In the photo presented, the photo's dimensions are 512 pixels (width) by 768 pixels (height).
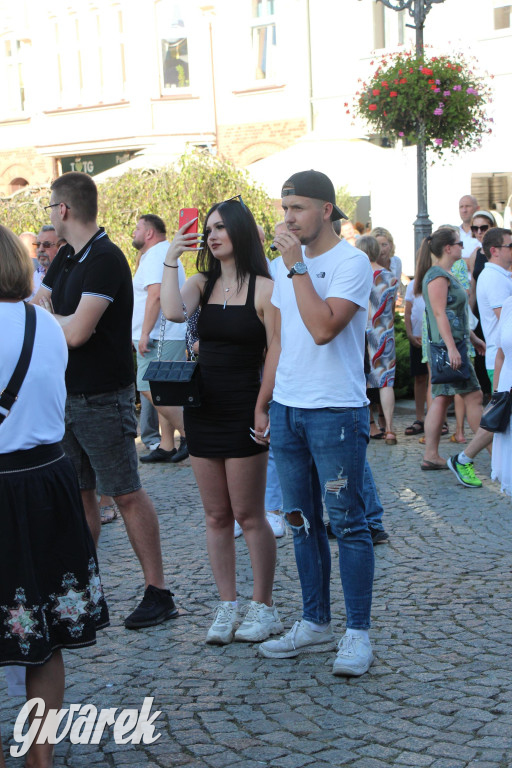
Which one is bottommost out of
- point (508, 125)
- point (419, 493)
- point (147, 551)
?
point (419, 493)

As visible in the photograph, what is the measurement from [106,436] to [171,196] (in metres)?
10.9

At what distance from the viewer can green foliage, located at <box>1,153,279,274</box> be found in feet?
49.5

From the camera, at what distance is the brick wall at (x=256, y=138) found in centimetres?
2275

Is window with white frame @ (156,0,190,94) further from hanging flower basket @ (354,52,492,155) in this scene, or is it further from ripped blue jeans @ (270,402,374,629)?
ripped blue jeans @ (270,402,374,629)

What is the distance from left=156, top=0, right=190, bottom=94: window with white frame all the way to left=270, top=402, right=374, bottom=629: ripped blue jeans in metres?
22.6

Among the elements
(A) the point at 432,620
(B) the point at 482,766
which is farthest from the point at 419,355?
(B) the point at 482,766

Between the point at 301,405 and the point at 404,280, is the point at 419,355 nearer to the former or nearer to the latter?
the point at 301,405

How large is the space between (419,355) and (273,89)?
1481 centimetres

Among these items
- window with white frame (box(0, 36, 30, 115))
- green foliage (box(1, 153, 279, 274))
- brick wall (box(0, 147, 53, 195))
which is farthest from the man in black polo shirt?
window with white frame (box(0, 36, 30, 115))

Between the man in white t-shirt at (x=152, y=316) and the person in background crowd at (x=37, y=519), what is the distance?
16.0 feet

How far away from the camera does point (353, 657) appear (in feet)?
13.6

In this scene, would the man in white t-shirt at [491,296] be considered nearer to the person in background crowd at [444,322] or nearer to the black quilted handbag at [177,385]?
the person in background crowd at [444,322]

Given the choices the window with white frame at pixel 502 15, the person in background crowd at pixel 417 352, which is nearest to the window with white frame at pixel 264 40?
the window with white frame at pixel 502 15

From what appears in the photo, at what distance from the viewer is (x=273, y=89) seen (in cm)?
2294
